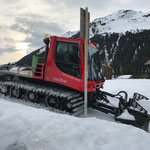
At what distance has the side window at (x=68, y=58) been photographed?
586cm

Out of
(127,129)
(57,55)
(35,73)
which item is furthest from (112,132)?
(35,73)

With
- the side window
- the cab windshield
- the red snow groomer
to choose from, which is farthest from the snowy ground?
the cab windshield

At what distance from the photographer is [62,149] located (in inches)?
96.3

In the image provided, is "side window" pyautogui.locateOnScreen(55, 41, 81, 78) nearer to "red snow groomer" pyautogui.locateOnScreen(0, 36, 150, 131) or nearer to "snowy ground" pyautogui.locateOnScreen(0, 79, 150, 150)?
"red snow groomer" pyautogui.locateOnScreen(0, 36, 150, 131)

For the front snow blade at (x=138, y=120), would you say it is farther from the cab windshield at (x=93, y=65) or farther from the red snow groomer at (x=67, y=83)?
the cab windshield at (x=93, y=65)

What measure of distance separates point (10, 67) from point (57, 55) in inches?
114

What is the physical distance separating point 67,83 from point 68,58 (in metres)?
0.97

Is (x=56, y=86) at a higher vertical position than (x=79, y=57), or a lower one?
lower

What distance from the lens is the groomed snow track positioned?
18.6 feet

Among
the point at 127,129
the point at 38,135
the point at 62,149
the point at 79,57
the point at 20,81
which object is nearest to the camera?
the point at 62,149

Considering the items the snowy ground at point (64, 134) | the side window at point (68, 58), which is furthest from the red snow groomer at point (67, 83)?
the snowy ground at point (64, 134)

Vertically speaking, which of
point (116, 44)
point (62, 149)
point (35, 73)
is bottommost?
point (62, 149)

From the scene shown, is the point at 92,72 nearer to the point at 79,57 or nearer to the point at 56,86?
the point at 79,57

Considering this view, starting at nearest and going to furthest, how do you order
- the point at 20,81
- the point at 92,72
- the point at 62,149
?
1. the point at 62,149
2. the point at 92,72
3. the point at 20,81
